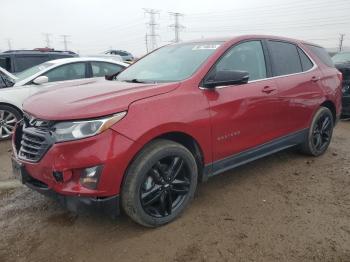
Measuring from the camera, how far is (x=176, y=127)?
3234 millimetres

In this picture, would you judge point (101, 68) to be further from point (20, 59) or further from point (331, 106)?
point (331, 106)

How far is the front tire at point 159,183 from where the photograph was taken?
3018 mm

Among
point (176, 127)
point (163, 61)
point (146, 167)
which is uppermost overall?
point (163, 61)

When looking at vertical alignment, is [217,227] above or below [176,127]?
below

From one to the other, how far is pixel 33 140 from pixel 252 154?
2300 millimetres

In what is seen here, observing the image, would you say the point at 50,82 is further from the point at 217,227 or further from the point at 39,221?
the point at 217,227

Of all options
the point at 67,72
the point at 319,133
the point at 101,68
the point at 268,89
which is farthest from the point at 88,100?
the point at 101,68

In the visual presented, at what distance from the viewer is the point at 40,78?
22.2 feet

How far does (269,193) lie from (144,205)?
1.58 metres

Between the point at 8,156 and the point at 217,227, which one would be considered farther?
the point at 8,156

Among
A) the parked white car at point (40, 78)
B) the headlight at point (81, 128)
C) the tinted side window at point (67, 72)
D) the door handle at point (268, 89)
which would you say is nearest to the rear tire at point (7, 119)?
the parked white car at point (40, 78)

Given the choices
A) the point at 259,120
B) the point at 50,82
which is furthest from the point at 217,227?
→ the point at 50,82

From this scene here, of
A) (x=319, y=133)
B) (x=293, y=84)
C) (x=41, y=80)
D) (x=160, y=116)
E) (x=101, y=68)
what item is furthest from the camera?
(x=101, y=68)

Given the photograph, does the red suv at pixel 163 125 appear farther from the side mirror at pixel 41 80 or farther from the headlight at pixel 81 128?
the side mirror at pixel 41 80
